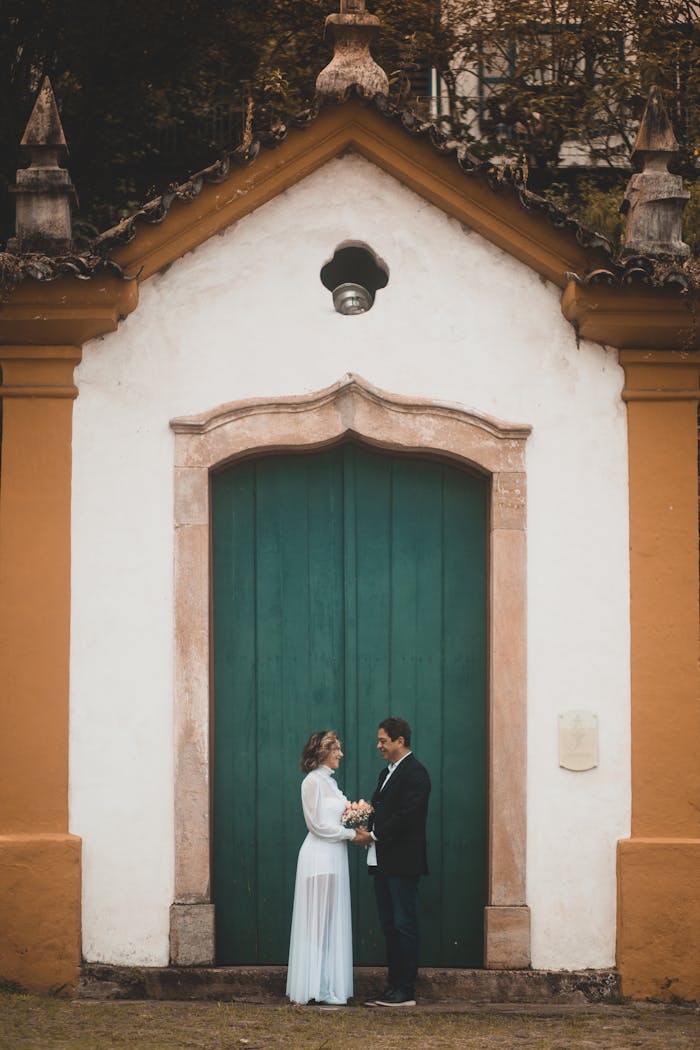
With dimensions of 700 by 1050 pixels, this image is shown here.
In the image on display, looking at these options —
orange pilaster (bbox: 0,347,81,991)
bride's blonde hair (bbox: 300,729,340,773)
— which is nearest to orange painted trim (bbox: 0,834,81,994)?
orange pilaster (bbox: 0,347,81,991)

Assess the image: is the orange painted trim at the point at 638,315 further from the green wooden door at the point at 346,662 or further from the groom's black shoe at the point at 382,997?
the groom's black shoe at the point at 382,997

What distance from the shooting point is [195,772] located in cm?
802

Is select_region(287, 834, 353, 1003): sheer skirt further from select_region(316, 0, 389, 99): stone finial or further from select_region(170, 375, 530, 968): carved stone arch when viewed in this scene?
select_region(316, 0, 389, 99): stone finial

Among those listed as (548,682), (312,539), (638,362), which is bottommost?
(548,682)

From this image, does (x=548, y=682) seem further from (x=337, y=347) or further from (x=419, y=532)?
(x=337, y=347)

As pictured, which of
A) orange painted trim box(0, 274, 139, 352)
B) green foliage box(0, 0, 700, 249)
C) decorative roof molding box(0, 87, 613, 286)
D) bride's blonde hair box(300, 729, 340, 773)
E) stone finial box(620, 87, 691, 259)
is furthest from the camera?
green foliage box(0, 0, 700, 249)

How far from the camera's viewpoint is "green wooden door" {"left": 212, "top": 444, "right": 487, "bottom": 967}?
8.24 metres

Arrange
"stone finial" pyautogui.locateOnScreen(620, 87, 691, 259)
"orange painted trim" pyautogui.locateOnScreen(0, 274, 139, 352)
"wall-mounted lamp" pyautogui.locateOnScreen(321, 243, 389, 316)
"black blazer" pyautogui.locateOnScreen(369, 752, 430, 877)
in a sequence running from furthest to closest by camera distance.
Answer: "wall-mounted lamp" pyautogui.locateOnScreen(321, 243, 389, 316)
"stone finial" pyautogui.locateOnScreen(620, 87, 691, 259)
"orange painted trim" pyautogui.locateOnScreen(0, 274, 139, 352)
"black blazer" pyautogui.locateOnScreen(369, 752, 430, 877)

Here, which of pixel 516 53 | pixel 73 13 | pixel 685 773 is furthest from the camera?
pixel 516 53

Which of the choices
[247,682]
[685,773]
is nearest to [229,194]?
[247,682]

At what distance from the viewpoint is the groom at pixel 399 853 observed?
300 inches

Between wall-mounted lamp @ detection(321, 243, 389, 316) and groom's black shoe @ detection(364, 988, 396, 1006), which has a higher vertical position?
wall-mounted lamp @ detection(321, 243, 389, 316)

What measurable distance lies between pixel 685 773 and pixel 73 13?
27.0 feet

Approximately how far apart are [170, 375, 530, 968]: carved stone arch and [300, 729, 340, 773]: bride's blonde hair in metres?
0.64
